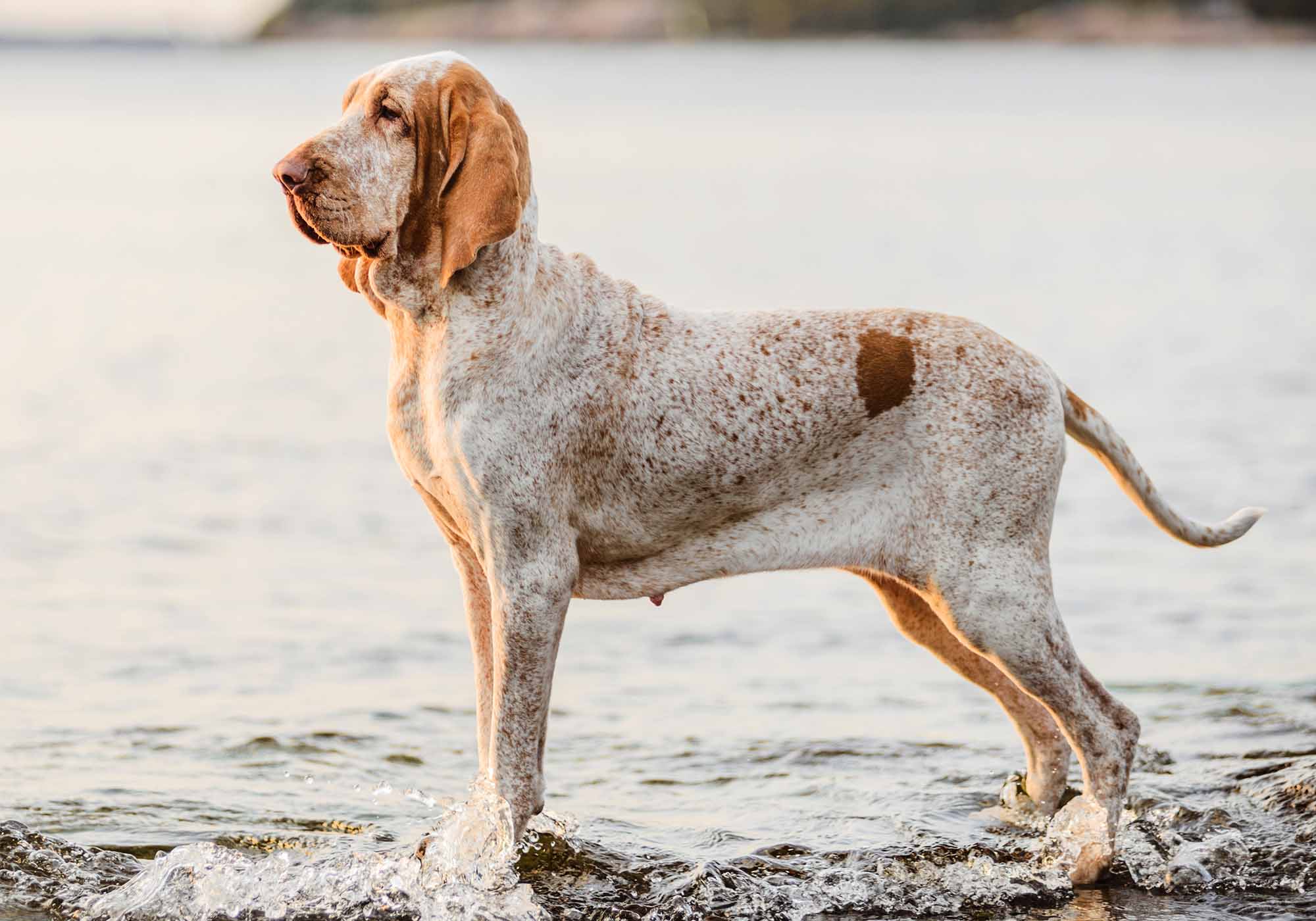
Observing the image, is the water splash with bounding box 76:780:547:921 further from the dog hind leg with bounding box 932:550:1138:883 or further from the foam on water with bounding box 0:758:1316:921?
the dog hind leg with bounding box 932:550:1138:883

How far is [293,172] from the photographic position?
4496 mm

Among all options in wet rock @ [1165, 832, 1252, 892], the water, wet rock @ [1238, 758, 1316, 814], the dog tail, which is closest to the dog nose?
the water

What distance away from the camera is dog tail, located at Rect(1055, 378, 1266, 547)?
5391 millimetres

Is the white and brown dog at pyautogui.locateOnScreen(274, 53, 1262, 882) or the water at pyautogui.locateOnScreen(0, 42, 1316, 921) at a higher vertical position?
the white and brown dog at pyautogui.locateOnScreen(274, 53, 1262, 882)

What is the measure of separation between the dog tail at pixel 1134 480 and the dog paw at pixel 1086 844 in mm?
924

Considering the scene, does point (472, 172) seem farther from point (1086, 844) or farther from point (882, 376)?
point (1086, 844)

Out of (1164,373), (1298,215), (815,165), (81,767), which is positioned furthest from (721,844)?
(815,165)

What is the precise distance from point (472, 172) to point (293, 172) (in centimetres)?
47

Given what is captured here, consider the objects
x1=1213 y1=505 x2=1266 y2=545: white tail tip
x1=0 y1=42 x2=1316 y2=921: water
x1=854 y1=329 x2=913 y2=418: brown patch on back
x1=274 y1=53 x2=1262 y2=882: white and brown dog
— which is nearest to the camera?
x1=274 y1=53 x2=1262 y2=882: white and brown dog

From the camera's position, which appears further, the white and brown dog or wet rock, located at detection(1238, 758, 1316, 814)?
wet rock, located at detection(1238, 758, 1316, 814)

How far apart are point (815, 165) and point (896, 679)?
103 ft

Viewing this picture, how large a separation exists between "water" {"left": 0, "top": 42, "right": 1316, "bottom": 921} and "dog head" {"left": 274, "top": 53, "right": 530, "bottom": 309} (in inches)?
19.7

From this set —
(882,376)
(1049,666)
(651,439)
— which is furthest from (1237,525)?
(651,439)

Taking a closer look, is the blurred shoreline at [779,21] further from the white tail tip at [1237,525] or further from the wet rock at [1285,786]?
the white tail tip at [1237,525]
